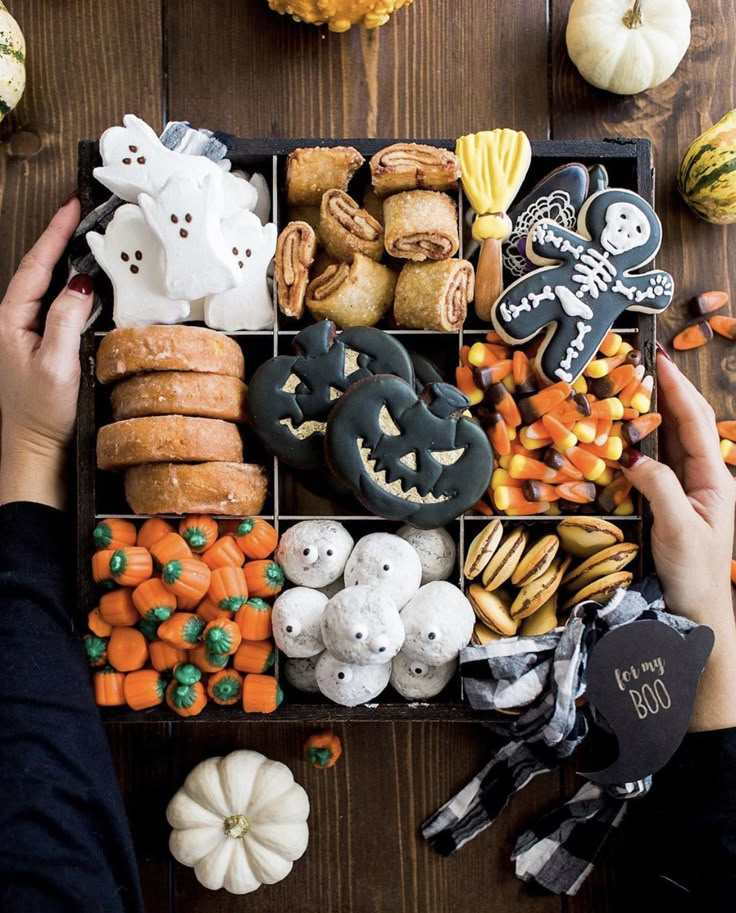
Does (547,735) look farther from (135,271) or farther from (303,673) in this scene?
(135,271)

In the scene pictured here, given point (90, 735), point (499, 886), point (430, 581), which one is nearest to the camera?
point (90, 735)

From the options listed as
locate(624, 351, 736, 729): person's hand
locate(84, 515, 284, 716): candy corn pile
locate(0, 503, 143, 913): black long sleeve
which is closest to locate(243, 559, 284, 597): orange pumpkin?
locate(84, 515, 284, 716): candy corn pile

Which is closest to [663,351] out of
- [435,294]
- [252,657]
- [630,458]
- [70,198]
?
[630,458]

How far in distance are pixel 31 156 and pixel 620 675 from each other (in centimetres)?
157

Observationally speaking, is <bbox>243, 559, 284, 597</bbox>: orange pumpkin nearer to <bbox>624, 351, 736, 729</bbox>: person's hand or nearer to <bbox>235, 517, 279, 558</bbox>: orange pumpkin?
<bbox>235, 517, 279, 558</bbox>: orange pumpkin

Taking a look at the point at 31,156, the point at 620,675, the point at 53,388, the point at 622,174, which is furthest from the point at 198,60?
the point at 620,675

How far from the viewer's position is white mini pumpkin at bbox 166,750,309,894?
1.61m

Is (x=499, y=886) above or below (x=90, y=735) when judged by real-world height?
below

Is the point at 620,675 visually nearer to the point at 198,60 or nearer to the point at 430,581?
the point at 430,581

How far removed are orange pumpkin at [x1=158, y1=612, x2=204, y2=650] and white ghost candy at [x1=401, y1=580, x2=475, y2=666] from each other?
0.36 m

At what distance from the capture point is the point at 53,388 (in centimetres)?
152

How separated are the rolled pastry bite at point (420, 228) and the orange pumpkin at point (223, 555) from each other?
60cm

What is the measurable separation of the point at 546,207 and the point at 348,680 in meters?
0.93

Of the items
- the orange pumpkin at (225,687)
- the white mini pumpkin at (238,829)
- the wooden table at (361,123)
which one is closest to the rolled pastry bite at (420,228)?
the wooden table at (361,123)
